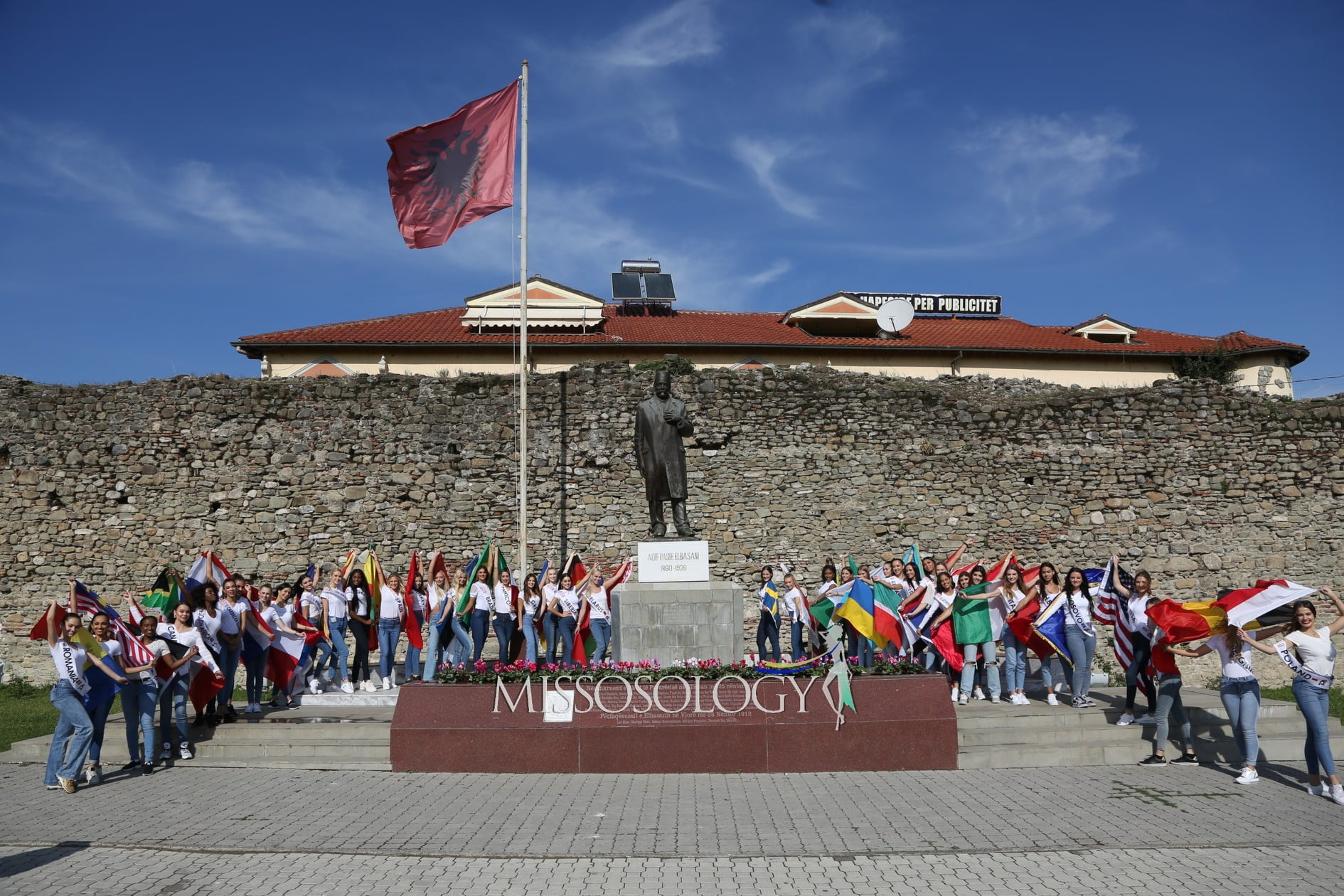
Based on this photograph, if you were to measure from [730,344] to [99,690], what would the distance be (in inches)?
833

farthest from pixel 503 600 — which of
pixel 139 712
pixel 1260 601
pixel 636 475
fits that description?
pixel 1260 601

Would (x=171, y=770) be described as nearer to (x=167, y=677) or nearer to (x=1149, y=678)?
(x=167, y=677)

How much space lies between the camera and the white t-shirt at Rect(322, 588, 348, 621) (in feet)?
43.1

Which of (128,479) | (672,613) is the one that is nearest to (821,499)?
(672,613)

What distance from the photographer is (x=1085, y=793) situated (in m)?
9.22

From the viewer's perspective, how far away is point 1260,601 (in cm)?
970

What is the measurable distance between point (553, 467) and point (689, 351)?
9926 mm

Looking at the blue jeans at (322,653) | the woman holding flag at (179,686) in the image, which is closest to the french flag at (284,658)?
the blue jeans at (322,653)

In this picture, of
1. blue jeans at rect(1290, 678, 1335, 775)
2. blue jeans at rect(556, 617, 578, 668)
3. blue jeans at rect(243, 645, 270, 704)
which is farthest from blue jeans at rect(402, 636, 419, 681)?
blue jeans at rect(1290, 678, 1335, 775)

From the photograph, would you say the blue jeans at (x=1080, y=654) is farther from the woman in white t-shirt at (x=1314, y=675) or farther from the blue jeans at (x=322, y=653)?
the blue jeans at (x=322, y=653)

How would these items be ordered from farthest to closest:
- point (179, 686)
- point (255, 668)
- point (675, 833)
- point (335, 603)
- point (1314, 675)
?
point (335, 603)
point (255, 668)
point (179, 686)
point (1314, 675)
point (675, 833)

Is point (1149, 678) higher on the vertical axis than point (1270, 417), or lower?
lower

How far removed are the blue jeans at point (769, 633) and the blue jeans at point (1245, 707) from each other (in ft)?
21.6

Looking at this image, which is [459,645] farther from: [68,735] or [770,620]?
[68,735]
